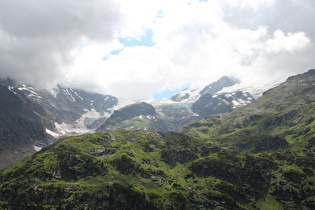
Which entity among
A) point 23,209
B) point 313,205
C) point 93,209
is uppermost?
point 23,209

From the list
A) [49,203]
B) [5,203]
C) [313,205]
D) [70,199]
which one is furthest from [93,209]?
[313,205]

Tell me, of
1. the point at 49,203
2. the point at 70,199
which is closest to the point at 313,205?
the point at 70,199

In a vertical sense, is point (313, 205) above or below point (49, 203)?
below

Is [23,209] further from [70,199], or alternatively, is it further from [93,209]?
[93,209]

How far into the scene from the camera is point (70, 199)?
655 feet

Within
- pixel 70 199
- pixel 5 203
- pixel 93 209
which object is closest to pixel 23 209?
pixel 5 203

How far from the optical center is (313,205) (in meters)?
198

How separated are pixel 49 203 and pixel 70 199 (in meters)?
15.8

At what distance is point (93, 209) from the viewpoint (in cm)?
19538

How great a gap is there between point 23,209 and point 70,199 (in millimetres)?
34014

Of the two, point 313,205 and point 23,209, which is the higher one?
point 23,209

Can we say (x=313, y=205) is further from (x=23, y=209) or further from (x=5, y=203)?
(x=5, y=203)

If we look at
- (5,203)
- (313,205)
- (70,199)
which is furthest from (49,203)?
(313,205)

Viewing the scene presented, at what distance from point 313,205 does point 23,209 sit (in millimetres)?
218370
